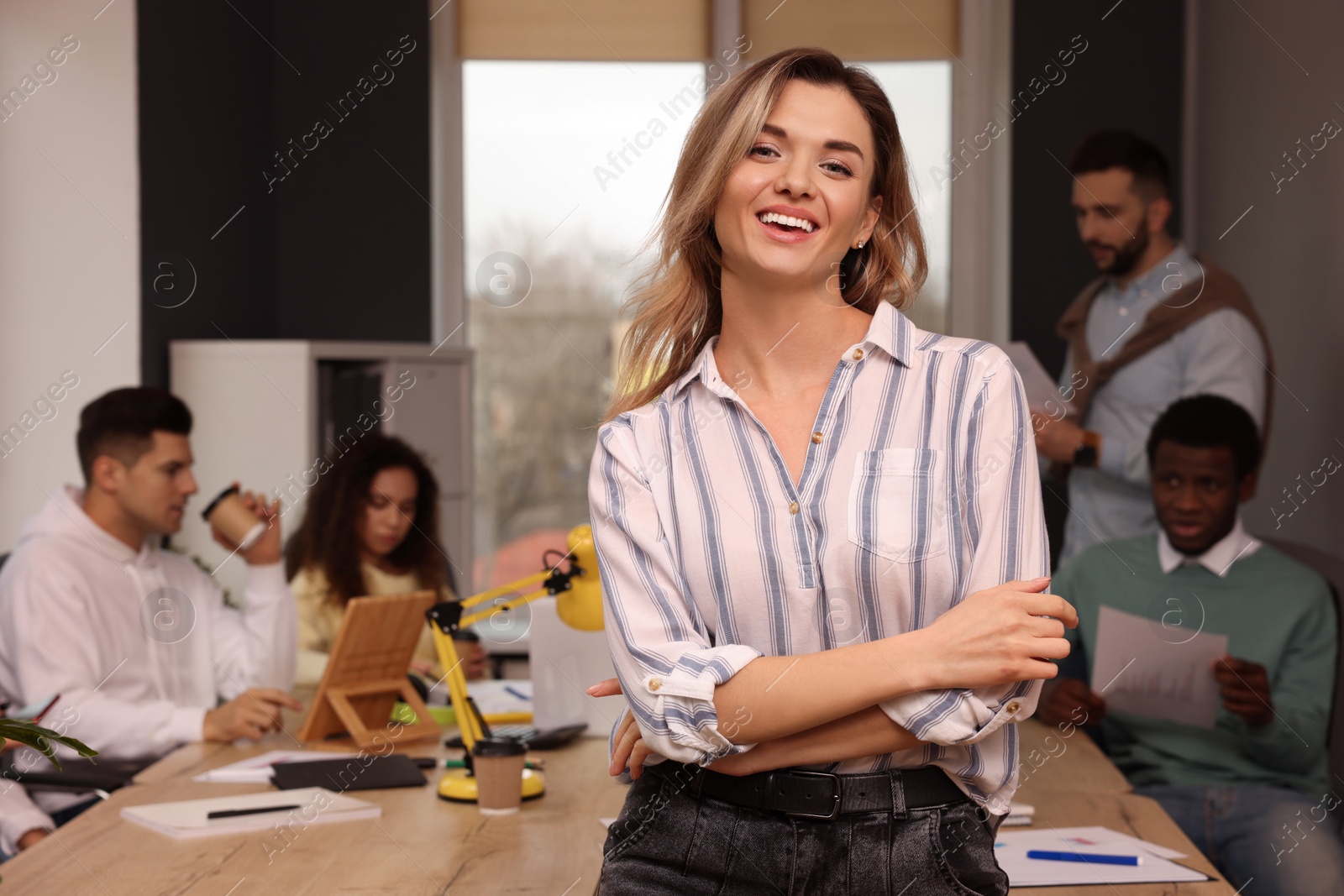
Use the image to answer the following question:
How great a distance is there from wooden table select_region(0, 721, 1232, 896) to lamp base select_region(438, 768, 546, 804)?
2cm

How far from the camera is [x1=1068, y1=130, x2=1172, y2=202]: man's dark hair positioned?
3.88 m

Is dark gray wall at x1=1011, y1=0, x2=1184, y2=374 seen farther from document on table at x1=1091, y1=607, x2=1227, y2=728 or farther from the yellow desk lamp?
the yellow desk lamp

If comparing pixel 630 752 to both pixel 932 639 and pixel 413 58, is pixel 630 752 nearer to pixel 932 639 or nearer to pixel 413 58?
pixel 932 639

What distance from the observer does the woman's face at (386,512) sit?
3838 millimetres

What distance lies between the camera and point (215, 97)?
15.4ft

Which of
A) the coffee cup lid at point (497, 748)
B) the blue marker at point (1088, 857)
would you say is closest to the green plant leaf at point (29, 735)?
the coffee cup lid at point (497, 748)

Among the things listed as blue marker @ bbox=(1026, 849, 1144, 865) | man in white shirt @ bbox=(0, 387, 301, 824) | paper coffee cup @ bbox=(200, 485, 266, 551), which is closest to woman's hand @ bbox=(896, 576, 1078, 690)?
blue marker @ bbox=(1026, 849, 1144, 865)

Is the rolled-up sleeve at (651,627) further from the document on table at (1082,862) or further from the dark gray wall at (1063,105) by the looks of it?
the dark gray wall at (1063,105)

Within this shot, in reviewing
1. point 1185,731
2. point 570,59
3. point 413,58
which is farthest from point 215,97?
point 1185,731

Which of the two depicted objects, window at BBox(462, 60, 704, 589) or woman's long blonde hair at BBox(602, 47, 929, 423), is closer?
woman's long blonde hair at BBox(602, 47, 929, 423)

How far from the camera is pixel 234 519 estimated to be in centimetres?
320

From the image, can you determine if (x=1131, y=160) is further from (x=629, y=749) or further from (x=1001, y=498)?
(x=629, y=749)

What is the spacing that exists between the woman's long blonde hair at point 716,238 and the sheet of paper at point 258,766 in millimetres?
1086

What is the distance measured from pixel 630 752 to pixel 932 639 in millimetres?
397
